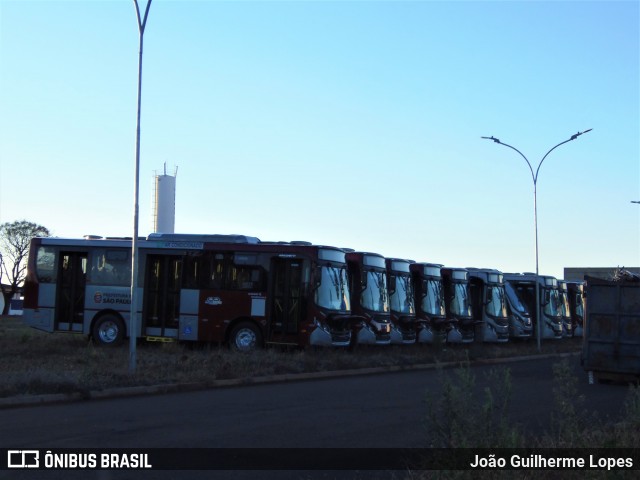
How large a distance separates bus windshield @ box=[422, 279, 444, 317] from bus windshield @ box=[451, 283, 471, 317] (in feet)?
4.48

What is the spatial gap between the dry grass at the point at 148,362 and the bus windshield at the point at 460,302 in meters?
Answer: 4.61

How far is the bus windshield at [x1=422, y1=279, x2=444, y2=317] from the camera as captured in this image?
98.5 ft

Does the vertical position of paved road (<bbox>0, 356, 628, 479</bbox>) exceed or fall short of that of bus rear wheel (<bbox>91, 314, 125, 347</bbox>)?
it falls short

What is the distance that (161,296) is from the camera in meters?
24.2

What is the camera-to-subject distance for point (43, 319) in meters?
24.7

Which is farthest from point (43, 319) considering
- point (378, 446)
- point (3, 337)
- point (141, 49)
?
point (378, 446)

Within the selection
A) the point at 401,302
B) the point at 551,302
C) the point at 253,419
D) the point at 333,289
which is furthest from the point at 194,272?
the point at 551,302

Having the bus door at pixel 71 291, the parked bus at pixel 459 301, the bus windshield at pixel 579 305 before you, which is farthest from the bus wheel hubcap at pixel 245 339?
the bus windshield at pixel 579 305

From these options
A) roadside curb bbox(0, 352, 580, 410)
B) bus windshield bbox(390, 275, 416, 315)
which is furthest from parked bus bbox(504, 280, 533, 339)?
roadside curb bbox(0, 352, 580, 410)

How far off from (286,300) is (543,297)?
1780 cm

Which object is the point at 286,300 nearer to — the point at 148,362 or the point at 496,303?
the point at 148,362

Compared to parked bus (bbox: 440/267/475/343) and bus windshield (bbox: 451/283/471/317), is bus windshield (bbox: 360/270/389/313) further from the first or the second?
bus windshield (bbox: 451/283/471/317)

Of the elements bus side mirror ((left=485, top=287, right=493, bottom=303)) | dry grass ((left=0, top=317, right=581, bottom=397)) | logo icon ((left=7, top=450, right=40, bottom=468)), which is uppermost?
bus side mirror ((left=485, top=287, right=493, bottom=303))

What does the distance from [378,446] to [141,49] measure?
11.4 metres
